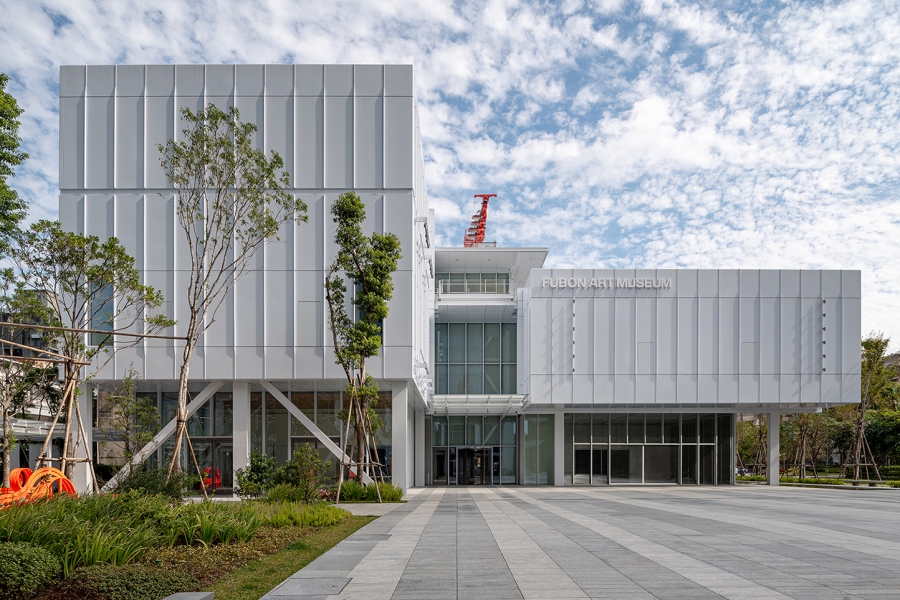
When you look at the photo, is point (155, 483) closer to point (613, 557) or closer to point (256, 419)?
point (613, 557)

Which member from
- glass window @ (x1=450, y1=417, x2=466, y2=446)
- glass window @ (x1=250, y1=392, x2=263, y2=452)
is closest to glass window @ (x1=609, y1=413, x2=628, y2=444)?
glass window @ (x1=450, y1=417, x2=466, y2=446)

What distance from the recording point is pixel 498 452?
47.6m

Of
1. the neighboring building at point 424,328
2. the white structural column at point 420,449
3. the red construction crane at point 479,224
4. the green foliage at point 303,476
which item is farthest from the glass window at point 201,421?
the red construction crane at point 479,224

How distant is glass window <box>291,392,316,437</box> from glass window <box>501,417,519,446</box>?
1728cm

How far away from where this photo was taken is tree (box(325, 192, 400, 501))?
27.2 metres

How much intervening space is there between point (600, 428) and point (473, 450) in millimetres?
8496

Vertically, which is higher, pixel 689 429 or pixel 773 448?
pixel 689 429

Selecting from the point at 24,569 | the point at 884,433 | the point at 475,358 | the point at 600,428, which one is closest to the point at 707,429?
the point at 600,428

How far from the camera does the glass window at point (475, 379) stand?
49.4 metres

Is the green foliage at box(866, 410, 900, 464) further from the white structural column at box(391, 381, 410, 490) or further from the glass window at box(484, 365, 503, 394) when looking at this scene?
the white structural column at box(391, 381, 410, 490)

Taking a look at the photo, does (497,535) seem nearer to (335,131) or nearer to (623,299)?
(335,131)

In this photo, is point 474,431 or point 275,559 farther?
point 474,431

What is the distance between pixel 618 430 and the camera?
144 feet

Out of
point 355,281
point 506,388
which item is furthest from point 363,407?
point 506,388
